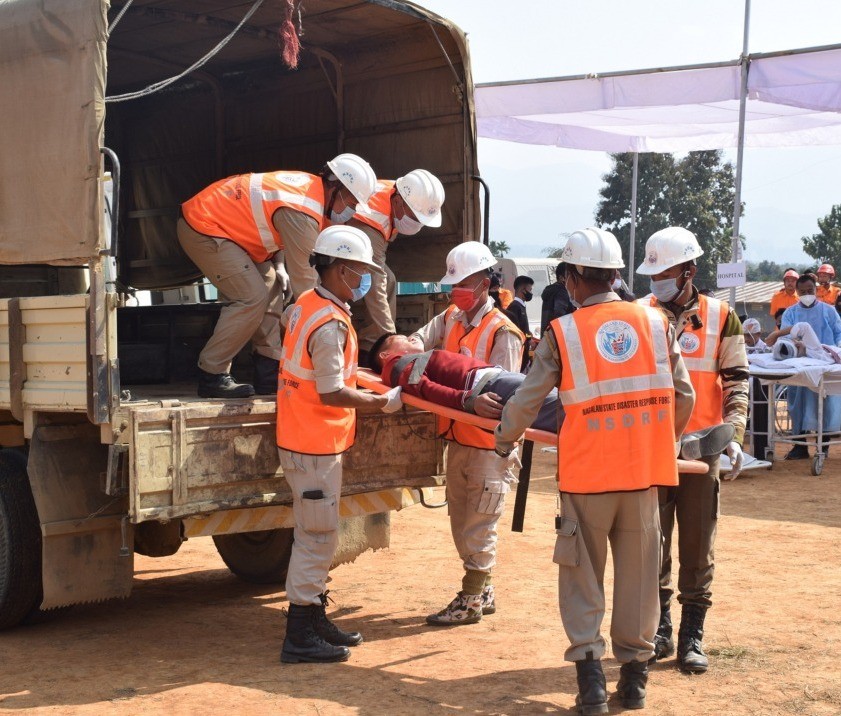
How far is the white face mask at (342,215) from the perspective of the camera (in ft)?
20.4

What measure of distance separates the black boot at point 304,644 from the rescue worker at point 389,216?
2023 millimetres

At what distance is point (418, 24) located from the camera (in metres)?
7.11

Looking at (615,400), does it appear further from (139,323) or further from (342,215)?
(139,323)

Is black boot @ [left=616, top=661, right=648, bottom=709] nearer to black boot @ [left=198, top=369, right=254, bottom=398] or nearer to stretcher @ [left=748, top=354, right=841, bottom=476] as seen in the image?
black boot @ [left=198, top=369, right=254, bottom=398]

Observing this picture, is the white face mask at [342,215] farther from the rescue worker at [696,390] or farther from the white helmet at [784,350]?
the white helmet at [784,350]

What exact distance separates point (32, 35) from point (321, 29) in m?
2.55

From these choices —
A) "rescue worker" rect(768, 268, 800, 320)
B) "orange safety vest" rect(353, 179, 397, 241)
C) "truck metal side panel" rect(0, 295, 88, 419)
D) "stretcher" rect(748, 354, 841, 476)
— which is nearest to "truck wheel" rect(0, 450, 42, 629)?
"truck metal side panel" rect(0, 295, 88, 419)

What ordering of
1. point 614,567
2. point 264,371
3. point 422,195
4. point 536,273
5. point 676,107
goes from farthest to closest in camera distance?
point 536,273, point 676,107, point 264,371, point 422,195, point 614,567

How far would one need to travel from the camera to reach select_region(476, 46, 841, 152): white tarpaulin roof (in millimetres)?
11391

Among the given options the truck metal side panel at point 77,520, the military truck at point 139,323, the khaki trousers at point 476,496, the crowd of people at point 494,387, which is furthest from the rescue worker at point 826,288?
the truck metal side panel at point 77,520

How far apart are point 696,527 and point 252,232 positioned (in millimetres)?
2919

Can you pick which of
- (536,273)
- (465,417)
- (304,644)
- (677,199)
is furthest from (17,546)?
(677,199)

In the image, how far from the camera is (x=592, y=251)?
451cm

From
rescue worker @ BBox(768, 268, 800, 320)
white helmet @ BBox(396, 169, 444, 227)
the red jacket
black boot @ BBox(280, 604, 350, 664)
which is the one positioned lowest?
black boot @ BBox(280, 604, 350, 664)
